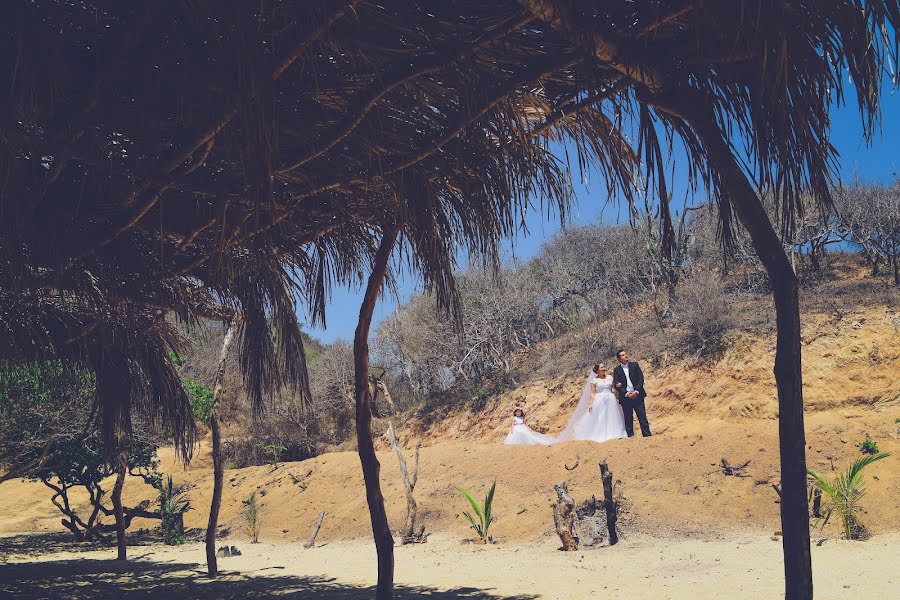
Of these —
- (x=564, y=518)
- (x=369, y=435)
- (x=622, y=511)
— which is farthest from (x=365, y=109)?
(x=622, y=511)

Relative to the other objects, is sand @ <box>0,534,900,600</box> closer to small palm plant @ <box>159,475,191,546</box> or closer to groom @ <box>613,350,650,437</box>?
small palm plant @ <box>159,475,191,546</box>

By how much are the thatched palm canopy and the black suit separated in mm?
8438

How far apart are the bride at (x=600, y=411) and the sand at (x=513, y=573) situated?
377 cm

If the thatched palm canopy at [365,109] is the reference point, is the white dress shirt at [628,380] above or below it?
below

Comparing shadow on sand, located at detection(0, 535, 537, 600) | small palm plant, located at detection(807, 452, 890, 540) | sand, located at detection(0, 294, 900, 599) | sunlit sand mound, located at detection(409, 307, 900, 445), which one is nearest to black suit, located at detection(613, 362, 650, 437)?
sand, located at detection(0, 294, 900, 599)

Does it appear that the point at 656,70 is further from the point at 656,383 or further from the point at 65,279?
the point at 656,383

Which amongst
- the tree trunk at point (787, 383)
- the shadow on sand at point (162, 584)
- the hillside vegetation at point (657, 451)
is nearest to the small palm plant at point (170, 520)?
the hillside vegetation at point (657, 451)

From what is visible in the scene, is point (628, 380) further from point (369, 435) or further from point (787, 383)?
point (787, 383)

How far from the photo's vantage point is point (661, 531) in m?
9.16

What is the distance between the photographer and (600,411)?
13.3 m

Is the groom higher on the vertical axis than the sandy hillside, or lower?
higher

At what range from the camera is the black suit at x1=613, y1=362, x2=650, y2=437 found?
1291 centimetres

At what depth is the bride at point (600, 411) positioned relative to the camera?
13.2 m

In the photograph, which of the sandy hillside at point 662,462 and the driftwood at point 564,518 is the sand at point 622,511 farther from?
the driftwood at point 564,518
